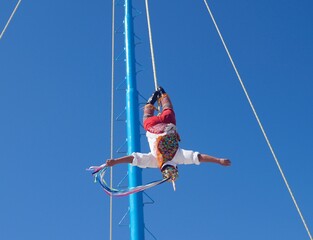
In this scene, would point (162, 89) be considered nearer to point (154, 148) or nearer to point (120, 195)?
point (154, 148)

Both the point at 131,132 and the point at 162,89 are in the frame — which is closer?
the point at 162,89

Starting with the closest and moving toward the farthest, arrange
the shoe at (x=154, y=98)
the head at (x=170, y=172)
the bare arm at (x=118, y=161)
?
1. the bare arm at (x=118, y=161)
2. the head at (x=170, y=172)
3. the shoe at (x=154, y=98)

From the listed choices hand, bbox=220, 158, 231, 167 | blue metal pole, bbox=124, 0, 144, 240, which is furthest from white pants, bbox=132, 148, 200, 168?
blue metal pole, bbox=124, 0, 144, 240

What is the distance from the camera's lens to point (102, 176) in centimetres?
668

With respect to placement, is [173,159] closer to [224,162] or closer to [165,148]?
[165,148]

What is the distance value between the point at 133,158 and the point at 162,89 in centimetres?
116

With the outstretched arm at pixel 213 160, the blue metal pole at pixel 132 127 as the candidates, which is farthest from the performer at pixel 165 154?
the blue metal pole at pixel 132 127

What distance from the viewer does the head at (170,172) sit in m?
6.26

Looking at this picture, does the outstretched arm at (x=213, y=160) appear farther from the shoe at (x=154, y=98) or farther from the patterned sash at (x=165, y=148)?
the shoe at (x=154, y=98)

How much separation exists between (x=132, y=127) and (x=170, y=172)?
6.89ft

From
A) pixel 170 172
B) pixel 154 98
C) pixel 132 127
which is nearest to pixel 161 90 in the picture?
pixel 154 98

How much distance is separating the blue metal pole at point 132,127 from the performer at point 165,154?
4.65ft

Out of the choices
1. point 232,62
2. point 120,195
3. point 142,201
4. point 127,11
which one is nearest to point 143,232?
point 142,201

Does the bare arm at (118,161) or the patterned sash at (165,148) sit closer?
the bare arm at (118,161)
